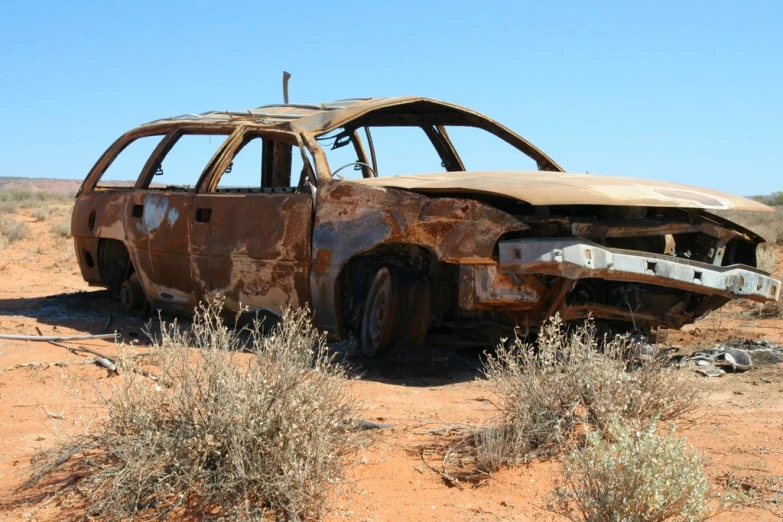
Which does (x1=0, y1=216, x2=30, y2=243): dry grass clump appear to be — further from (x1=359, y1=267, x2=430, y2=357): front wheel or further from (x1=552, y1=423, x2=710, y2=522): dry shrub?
(x1=552, y1=423, x2=710, y2=522): dry shrub

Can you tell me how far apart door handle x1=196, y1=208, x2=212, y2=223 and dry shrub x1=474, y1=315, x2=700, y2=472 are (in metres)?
3.39

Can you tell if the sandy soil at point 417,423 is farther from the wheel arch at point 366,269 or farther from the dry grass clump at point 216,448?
the wheel arch at point 366,269

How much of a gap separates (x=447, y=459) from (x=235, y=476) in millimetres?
1094

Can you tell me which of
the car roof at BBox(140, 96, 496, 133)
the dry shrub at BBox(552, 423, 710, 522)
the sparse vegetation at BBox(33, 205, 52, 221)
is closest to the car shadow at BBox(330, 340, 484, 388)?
the car roof at BBox(140, 96, 496, 133)

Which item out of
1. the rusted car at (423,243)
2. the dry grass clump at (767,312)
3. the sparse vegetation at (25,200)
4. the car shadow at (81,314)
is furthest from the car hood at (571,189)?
the sparse vegetation at (25,200)

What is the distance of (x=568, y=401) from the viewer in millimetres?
4539

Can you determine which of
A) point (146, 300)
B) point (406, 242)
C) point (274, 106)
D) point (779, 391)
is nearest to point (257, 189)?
point (274, 106)

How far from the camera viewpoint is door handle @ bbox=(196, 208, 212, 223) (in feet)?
24.4

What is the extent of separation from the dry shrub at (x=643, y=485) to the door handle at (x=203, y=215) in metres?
4.65

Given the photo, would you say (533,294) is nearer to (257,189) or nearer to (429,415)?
(429,415)

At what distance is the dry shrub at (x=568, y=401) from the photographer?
14.1 ft

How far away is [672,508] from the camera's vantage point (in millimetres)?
3283

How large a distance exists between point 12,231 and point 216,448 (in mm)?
18703

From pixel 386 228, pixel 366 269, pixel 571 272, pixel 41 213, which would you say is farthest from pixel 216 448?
pixel 41 213
